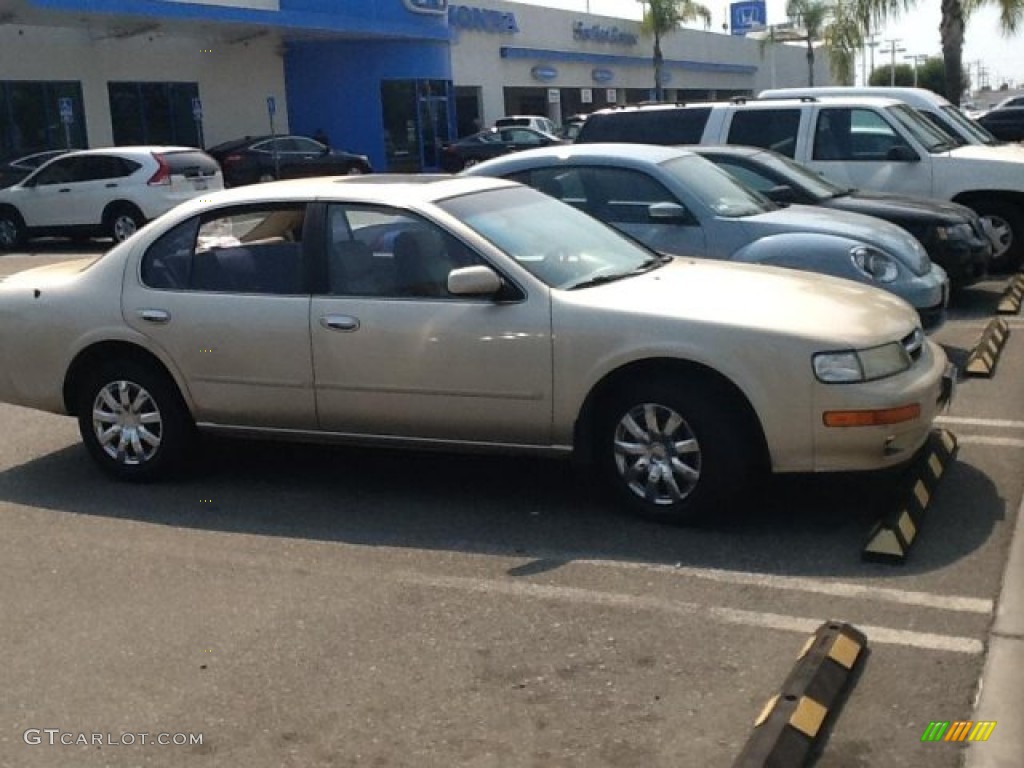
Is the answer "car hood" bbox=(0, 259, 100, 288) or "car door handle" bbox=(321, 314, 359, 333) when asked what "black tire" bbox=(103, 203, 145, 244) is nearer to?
"car hood" bbox=(0, 259, 100, 288)

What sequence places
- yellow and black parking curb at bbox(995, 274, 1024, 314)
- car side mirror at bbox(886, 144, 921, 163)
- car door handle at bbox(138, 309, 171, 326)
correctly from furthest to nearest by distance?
car side mirror at bbox(886, 144, 921, 163) → yellow and black parking curb at bbox(995, 274, 1024, 314) → car door handle at bbox(138, 309, 171, 326)

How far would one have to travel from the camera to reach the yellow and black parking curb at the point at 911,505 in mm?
5137

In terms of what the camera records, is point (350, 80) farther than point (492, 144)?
Yes

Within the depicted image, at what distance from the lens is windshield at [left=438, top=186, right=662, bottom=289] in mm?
6008

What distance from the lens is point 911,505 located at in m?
5.51

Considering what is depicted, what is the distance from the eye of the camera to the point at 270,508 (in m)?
6.32

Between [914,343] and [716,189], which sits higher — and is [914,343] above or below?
below

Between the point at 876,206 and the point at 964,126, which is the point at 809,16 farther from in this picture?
the point at 876,206

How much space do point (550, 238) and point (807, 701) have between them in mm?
3094

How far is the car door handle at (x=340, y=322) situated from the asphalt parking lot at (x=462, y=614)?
0.91 meters

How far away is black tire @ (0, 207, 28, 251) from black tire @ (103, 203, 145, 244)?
5.44 ft

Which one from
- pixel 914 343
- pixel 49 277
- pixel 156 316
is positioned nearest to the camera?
pixel 914 343

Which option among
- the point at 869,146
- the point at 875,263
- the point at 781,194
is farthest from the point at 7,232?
the point at 875,263

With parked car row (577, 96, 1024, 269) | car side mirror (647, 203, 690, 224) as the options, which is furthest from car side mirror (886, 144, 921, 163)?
car side mirror (647, 203, 690, 224)
